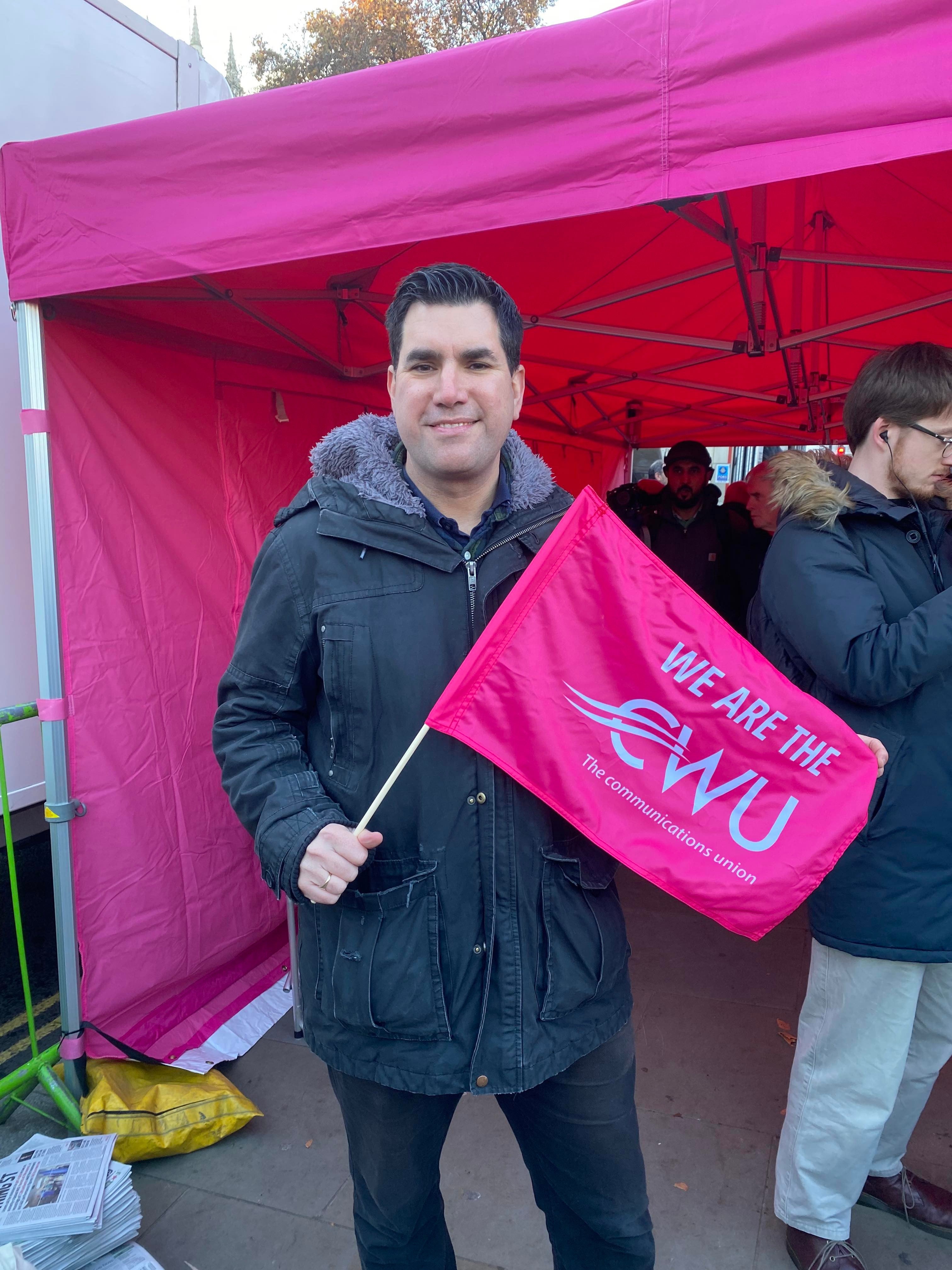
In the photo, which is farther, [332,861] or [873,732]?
[873,732]

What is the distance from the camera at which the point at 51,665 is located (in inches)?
102

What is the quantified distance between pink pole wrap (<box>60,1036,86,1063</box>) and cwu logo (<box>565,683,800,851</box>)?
84.4 inches

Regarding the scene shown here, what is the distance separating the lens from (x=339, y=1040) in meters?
1.50

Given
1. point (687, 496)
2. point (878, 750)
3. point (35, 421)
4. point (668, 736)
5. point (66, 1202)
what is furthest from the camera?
point (687, 496)

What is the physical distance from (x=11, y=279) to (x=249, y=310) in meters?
0.79

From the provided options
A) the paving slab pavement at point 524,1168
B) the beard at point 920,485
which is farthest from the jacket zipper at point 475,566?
the paving slab pavement at point 524,1168

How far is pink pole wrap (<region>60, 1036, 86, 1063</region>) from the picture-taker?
2.65 metres

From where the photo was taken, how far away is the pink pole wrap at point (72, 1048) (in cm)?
265

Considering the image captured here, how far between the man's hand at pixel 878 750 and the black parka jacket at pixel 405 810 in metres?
0.64

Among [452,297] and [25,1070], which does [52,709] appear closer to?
[25,1070]

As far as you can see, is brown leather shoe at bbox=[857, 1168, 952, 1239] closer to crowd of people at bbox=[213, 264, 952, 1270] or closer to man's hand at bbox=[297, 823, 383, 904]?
crowd of people at bbox=[213, 264, 952, 1270]

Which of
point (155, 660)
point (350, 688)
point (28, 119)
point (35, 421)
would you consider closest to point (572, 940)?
point (350, 688)

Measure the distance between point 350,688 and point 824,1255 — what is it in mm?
1912

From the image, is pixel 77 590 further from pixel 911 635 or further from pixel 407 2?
pixel 407 2
